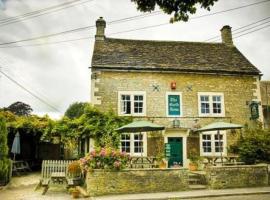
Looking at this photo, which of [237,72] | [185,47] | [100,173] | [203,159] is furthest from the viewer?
[185,47]

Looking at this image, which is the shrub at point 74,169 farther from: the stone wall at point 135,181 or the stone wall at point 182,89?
the stone wall at point 182,89

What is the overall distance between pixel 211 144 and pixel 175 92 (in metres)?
4.12

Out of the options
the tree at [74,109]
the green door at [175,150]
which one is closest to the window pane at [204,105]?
the green door at [175,150]

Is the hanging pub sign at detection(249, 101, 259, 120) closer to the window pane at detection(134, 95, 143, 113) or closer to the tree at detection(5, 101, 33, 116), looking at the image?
the window pane at detection(134, 95, 143, 113)

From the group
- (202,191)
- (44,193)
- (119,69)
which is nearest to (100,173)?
(44,193)

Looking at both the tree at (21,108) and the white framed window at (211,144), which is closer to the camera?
the white framed window at (211,144)

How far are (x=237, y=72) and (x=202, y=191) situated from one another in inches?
418

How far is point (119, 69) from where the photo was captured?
19391 millimetres

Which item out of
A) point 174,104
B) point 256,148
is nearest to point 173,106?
point 174,104

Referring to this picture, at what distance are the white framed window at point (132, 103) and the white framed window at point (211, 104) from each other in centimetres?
385

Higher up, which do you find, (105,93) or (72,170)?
Result: (105,93)

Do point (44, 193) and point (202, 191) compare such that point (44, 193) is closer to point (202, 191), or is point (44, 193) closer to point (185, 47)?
point (202, 191)

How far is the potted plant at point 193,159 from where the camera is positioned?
18172mm

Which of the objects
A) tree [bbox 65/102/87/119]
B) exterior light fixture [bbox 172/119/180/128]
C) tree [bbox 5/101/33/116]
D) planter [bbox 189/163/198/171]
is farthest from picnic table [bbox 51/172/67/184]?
tree [bbox 65/102/87/119]
